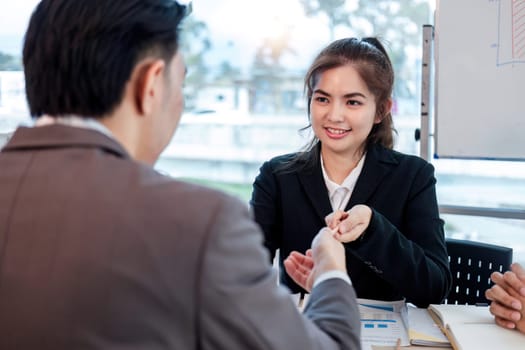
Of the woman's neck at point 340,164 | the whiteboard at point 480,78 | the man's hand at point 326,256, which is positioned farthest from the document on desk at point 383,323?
the whiteboard at point 480,78

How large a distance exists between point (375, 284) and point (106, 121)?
121 centimetres

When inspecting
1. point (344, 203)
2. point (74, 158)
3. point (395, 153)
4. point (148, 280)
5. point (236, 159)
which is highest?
point (74, 158)

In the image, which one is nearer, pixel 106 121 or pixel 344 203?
pixel 106 121

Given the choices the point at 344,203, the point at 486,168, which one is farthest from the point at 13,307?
the point at 486,168

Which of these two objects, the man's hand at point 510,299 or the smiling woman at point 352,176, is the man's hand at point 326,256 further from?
the smiling woman at point 352,176

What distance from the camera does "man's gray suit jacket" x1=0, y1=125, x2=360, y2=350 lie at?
0.65 m

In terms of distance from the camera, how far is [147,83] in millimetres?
794

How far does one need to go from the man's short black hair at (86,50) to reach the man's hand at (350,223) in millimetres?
807

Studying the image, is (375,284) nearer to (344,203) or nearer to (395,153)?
(344,203)

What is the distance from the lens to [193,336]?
68 centimetres

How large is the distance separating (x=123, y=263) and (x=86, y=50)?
0.29m

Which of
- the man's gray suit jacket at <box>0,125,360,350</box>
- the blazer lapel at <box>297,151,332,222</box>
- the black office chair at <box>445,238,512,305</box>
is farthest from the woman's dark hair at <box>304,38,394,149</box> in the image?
the man's gray suit jacket at <box>0,125,360,350</box>

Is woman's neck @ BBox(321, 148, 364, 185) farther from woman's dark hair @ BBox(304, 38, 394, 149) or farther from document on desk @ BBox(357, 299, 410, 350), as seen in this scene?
document on desk @ BBox(357, 299, 410, 350)

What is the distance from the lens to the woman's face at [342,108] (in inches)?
69.5
